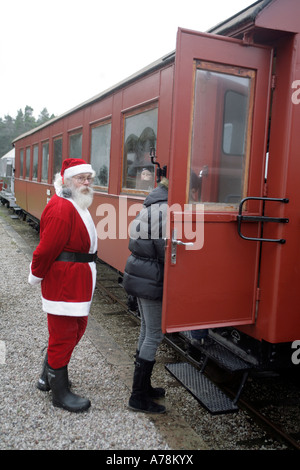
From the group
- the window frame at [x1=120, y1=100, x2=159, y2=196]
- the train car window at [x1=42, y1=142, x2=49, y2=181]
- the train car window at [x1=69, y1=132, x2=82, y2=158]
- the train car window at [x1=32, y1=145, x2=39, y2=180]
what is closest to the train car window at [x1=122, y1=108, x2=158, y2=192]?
the window frame at [x1=120, y1=100, x2=159, y2=196]

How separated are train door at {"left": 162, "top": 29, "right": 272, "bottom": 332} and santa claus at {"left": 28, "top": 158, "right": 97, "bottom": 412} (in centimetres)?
64

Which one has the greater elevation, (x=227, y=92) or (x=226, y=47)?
(x=226, y=47)

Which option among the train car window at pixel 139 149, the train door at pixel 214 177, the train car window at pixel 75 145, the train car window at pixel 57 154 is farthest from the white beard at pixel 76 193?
the train car window at pixel 57 154

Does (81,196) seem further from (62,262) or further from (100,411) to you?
(100,411)

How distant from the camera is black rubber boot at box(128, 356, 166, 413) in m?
3.13

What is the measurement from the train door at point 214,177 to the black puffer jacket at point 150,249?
16cm

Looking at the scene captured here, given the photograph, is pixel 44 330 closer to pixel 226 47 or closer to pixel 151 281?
pixel 151 281

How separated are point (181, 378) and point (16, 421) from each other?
1.19 metres

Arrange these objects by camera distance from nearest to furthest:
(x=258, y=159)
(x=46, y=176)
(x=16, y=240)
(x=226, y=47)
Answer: (x=226, y=47)
(x=258, y=159)
(x=46, y=176)
(x=16, y=240)

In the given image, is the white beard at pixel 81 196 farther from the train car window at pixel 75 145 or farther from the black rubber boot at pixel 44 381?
the train car window at pixel 75 145

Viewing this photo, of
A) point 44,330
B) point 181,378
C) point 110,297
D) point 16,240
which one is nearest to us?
point 181,378

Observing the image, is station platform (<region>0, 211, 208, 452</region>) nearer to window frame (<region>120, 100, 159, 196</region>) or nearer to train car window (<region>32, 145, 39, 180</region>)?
window frame (<region>120, 100, 159, 196</region>)

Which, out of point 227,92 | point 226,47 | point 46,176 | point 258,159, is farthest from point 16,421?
point 46,176

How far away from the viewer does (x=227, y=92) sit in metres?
2.93
